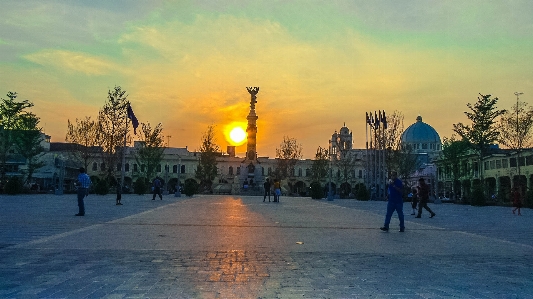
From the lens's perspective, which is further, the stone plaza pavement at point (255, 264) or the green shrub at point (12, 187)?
the green shrub at point (12, 187)

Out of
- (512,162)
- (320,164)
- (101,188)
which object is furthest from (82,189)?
(320,164)

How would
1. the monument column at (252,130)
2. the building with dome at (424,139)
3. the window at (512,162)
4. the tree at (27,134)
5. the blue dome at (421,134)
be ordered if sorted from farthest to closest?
the blue dome at (421,134), the building with dome at (424,139), the monument column at (252,130), the window at (512,162), the tree at (27,134)

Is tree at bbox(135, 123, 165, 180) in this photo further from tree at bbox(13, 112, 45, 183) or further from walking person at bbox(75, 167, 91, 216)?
walking person at bbox(75, 167, 91, 216)

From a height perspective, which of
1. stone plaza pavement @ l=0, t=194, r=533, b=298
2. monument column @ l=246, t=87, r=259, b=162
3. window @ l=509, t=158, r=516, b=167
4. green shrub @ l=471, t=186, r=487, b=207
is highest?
monument column @ l=246, t=87, r=259, b=162

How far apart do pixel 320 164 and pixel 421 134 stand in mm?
42908

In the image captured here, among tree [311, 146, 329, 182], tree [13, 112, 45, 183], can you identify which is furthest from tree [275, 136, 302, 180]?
tree [13, 112, 45, 183]

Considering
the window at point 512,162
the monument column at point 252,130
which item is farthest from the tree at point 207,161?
the window at point 512,162

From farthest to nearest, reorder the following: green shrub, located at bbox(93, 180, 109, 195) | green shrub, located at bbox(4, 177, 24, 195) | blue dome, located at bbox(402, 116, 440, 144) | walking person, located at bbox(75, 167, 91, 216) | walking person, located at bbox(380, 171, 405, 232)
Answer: blue dome, located at bbox(402, 116, 440, 144) < green shrub, located at bbox(93, 180, 109, 195) < green shrub, located at bbox(4, 177, 24, 195) < walking person, located at bbox(75, 167, 91, 216) < walking person, located at bbox(380, 171, 405, 232)

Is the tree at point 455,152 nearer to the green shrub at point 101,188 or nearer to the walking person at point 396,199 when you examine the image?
the green shrub at point 101,188

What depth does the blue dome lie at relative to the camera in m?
117

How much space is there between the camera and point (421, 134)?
386 ft

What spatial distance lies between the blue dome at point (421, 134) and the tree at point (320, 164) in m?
35.4

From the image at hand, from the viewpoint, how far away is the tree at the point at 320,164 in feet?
281

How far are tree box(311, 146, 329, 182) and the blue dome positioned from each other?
35413 mm
